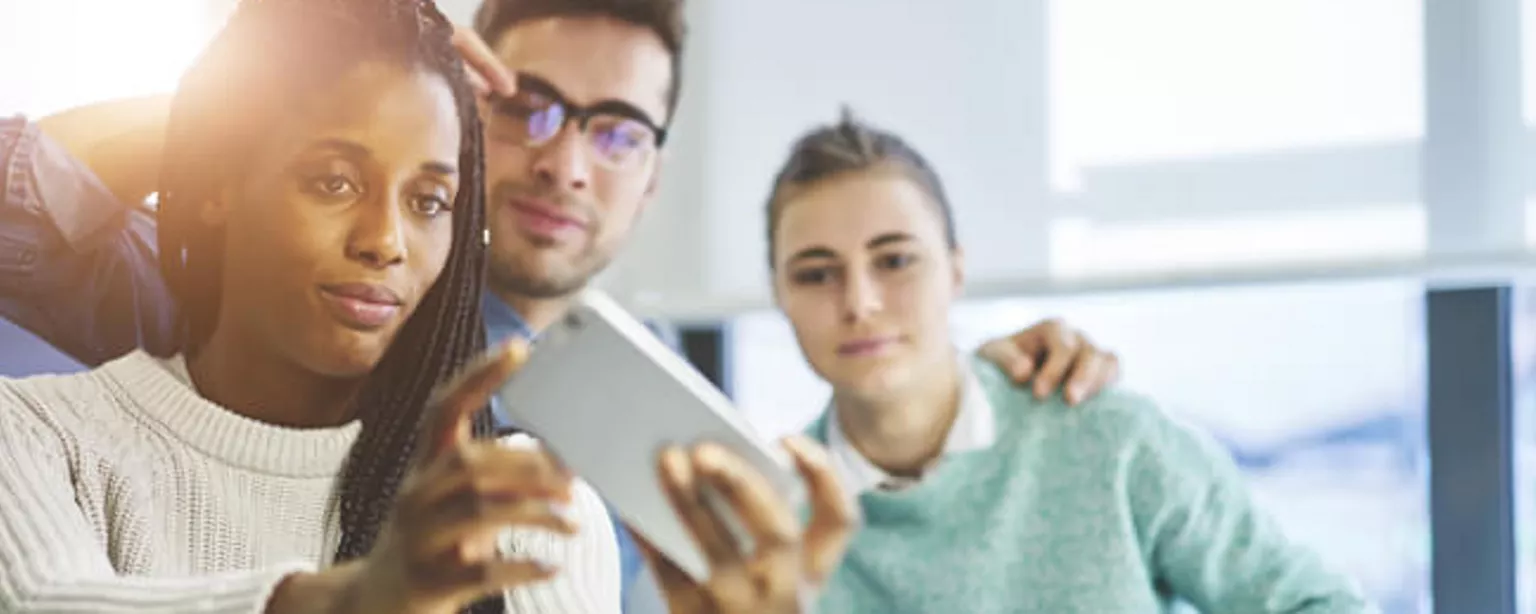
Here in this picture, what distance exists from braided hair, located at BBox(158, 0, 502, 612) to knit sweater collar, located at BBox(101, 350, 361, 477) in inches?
0.8

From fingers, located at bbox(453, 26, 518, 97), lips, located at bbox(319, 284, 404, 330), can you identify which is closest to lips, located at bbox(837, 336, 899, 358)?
fingers, located at bbox(453, 26, 518, 97)

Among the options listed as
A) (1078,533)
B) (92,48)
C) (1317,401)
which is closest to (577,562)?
Result: (92,48)

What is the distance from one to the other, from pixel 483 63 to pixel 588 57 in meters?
0.12

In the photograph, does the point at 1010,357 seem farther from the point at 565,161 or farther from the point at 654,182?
the point at 565,161

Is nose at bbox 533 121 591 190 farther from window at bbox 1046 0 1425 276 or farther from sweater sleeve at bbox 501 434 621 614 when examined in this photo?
window at bbox 1046 0 1425 276

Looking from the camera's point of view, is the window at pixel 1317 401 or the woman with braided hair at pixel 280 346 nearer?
the woman with braided hair at pixel 280 346

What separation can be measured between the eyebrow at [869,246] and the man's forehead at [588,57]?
187 millimetres

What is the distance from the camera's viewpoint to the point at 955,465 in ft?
4.84

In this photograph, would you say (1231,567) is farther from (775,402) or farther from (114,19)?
(114,19)

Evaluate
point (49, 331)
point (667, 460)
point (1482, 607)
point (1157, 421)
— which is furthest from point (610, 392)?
point (1482, 607)

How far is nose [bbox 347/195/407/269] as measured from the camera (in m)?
0.99

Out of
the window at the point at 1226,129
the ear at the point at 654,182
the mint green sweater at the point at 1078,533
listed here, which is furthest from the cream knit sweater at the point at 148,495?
the window at the point at 1226,129

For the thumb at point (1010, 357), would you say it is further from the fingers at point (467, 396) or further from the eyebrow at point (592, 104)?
the fingers at point (467, 396)

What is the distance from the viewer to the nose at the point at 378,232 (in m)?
0.99
